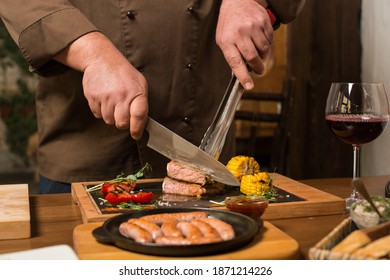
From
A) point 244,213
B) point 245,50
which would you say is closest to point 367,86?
point 245,50

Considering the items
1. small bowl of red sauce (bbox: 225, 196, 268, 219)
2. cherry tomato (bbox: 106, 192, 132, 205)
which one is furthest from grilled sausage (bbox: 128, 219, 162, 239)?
cherry tomato (bbox: 106, 192, 132, 205)

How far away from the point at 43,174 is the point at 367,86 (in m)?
1.12

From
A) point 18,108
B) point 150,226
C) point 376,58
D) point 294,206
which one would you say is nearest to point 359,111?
point 294,206

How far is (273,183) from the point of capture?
6.12 feet

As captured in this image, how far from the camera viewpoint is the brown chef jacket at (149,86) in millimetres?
1995

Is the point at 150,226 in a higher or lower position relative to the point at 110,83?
lower

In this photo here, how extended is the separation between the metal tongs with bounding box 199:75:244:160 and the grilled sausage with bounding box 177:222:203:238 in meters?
0.61

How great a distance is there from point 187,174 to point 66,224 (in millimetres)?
403

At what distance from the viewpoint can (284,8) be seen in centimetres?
213

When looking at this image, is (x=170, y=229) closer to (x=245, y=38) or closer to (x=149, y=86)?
(x=245, y=38)

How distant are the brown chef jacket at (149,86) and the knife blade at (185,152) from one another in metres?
0.33

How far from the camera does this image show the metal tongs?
179cm

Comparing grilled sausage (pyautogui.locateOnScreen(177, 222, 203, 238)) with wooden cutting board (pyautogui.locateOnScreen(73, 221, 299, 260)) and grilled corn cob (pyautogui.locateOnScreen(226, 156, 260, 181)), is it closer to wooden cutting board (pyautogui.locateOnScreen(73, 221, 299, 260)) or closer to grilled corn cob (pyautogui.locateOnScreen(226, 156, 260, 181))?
wooden cutting board (pyautogui.locateOnScreen(73, 221, 299, 260))

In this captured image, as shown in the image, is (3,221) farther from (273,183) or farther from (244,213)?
(273,183)
